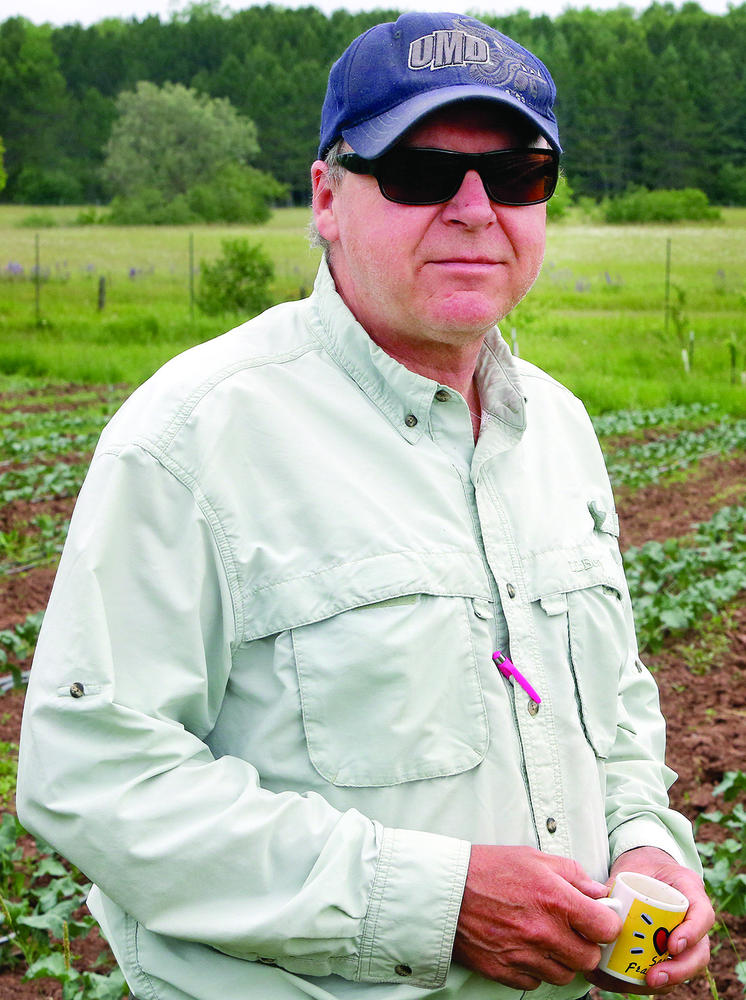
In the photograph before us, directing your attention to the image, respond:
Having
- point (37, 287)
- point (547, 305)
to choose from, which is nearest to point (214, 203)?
point (37, 287)

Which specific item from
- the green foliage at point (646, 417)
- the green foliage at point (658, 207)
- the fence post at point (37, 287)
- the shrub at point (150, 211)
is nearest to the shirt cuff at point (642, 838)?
the green foliage at point (646, 417)

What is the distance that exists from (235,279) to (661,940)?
21.9 m

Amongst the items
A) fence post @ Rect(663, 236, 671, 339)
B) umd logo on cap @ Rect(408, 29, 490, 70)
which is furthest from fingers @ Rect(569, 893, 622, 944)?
fence post @ Rect(663, 236, 671, 339)

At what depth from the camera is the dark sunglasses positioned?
5.74ft

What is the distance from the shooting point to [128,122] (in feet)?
119

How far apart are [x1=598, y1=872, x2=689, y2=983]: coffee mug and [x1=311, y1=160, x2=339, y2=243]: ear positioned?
44.7 inches

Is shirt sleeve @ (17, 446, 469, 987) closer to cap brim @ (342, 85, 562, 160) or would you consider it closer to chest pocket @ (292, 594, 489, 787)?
chest pocket @ (292, 594, 489, 787)

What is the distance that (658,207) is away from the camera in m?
24.0

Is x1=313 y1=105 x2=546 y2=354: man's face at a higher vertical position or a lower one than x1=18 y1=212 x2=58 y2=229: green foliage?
higher

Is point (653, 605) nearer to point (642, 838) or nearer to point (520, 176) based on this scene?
point (642, 838)

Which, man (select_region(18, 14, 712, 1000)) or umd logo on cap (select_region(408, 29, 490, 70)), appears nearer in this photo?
man (select_region(18, 14, 712, 1000))

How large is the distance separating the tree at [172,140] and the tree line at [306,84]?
55 centimetres

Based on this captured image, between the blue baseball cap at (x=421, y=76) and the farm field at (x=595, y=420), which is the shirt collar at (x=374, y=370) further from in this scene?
the farm field at (x=595, y=420)

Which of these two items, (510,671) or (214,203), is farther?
(214,203)
